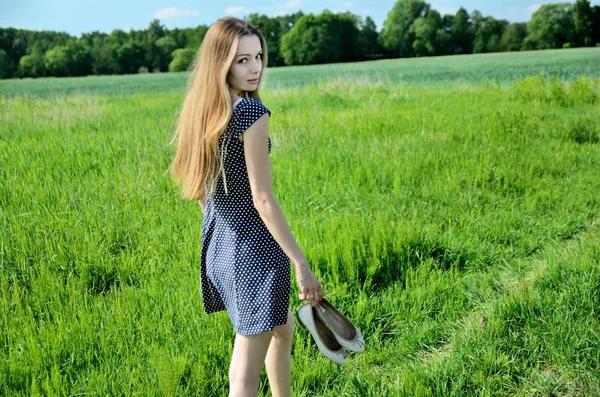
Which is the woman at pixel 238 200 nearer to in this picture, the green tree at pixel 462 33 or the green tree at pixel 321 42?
the green tree at pixel 462 33

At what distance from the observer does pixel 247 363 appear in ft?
6.56

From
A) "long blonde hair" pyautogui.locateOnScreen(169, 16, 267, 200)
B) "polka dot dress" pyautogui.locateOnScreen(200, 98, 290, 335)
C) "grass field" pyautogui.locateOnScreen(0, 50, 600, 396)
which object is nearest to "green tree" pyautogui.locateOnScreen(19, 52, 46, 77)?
"grass field" pyautogui.locateOnScreen(0, 50, 600, 396)

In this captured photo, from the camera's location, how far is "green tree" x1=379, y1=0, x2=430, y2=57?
239 ft

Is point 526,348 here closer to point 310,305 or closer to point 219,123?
point 310,305

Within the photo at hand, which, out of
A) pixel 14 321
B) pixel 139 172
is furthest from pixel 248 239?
→ pixel 139 172

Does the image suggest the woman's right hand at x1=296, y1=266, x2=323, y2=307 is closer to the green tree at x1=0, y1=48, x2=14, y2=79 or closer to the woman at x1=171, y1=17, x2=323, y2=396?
the woman at x1=171, y1=17, x2=323, y2=396

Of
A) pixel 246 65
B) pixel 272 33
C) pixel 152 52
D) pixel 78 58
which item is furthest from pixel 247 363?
pixel 272 33

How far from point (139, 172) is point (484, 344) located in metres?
3.93

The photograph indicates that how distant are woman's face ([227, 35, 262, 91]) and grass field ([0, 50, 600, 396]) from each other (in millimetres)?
1453

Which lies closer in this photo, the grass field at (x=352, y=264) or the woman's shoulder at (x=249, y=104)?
the woman's shoulder at (x=249, y=104)

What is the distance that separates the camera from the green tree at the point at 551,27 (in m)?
54.8

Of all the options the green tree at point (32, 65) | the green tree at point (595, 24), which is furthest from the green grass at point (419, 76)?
the green tree at point (32, 65)

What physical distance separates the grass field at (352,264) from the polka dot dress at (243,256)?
91 centimetres

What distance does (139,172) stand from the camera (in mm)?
5734
